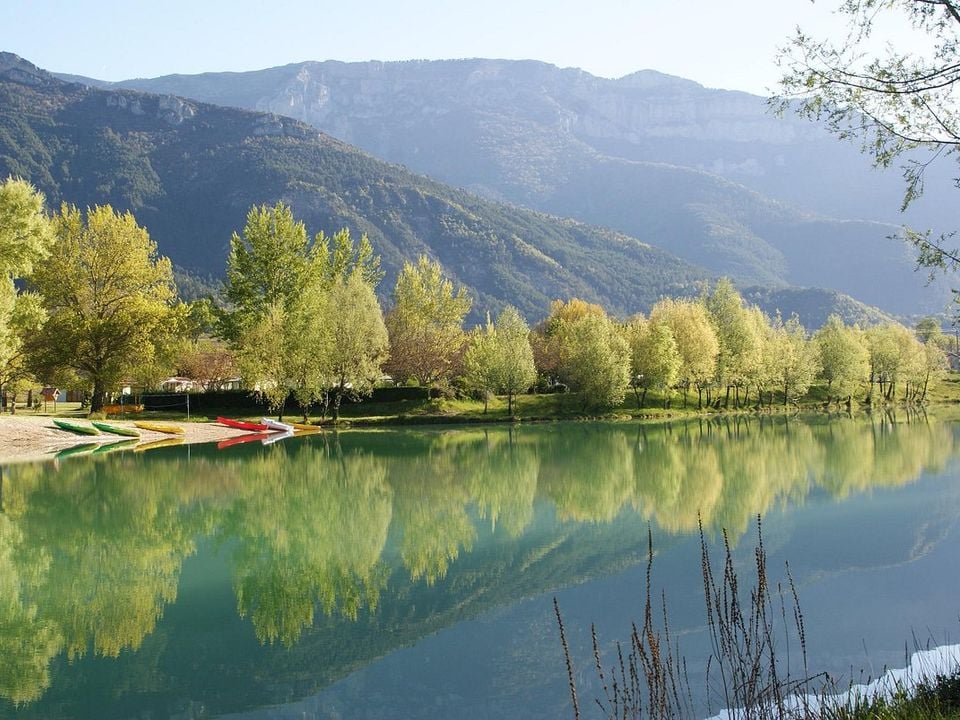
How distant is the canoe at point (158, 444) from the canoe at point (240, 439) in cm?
238

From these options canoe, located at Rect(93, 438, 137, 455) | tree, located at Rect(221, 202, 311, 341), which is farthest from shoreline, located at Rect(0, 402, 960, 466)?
tree, located at Rect(221, 202, 311, 341)

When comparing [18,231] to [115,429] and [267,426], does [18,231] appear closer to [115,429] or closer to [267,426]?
[115,429]

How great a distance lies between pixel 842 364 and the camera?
76.1 m

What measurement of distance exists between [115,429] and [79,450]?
4.09m

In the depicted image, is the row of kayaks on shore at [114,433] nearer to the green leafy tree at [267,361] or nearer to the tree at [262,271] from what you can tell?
the green leafy tree at [267,361]

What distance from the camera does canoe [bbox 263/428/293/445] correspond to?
150ft

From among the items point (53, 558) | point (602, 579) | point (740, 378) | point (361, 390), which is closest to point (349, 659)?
point (602, 579)

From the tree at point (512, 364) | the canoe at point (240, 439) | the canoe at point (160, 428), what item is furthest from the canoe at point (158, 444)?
the tree at point (512, 364)

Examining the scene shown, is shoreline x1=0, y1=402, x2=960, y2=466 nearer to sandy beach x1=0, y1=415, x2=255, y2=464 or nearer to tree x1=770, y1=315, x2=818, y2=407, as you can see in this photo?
sandy beach x1=0, y1=415, x2=255, y2=464

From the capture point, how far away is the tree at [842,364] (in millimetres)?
76188

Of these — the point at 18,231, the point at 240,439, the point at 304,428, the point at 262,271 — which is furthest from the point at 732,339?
the point at 18,231

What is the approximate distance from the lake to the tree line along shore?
61.5ft

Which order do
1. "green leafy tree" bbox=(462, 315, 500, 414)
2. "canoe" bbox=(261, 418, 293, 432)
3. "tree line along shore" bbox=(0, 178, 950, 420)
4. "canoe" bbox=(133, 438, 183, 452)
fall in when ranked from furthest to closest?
1. "green leafy tree" bbox=(462, 315, 500, 414)
2. "canoe" bbox=(261, 418, 293, 432)
3. "tree line along shore" bbox=(0, 178, 950, 420)
4. "canoe" bbox=(133, 438, 183, 452)

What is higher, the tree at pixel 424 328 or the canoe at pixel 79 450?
the tree at pixel 424 328
